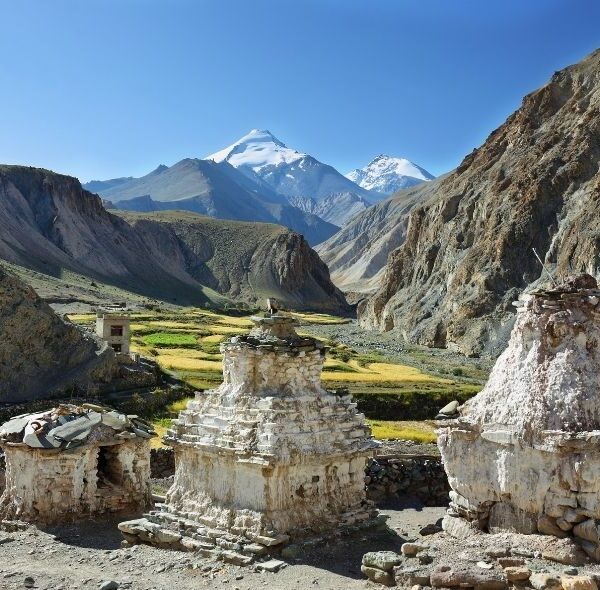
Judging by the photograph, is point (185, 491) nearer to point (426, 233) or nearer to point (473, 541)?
point (473, 541)

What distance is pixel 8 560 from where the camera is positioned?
16.9 m

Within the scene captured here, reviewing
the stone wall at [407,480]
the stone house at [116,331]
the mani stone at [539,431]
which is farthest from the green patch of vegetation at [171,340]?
the mani stone at [539,431]

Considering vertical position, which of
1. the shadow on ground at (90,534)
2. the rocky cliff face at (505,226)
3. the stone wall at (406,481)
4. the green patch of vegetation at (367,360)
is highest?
the rocky cliff face at (505,226)

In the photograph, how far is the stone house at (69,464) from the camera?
63.1 feet

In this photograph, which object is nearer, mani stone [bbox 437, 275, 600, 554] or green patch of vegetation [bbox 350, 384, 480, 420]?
mani stone [bbox 437, 275, 600, 554]

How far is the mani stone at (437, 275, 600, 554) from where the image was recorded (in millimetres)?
12047

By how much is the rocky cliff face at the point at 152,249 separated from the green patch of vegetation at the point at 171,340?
56960mm

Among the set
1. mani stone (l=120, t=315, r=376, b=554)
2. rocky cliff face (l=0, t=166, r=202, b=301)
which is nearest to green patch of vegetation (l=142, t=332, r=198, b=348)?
mani stone (l=120, t=315, r=376, b=554)

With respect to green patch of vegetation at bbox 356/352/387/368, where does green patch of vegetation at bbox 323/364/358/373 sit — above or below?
below

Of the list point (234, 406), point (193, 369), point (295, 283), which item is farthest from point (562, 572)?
point (295, 283)

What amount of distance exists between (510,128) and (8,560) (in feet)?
319

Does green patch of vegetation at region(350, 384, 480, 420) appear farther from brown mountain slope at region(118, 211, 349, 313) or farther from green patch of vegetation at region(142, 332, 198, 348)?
brown mountain slope at region(118, 211, 349, 313)

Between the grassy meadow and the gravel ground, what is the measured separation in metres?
13.7

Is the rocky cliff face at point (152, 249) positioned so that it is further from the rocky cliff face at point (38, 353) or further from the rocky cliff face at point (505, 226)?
the rocky cliff face at point (38, 353)
